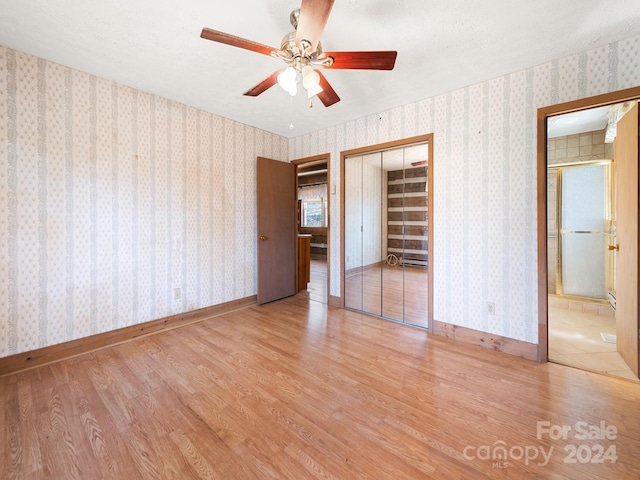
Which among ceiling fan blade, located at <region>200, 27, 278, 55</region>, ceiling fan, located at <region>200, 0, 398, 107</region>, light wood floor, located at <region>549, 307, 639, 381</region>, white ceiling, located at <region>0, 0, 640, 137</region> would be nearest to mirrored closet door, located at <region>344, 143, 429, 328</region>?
white ceiling, located at <region>0, 0, 640, 137</region>

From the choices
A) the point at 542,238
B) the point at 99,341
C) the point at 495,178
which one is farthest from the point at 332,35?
the point at 99,341

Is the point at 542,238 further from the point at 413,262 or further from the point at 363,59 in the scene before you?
the point at 363,59

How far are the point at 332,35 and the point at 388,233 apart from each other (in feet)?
7.67

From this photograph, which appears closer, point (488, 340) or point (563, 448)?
point (563, 448)

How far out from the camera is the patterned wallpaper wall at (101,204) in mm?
2250

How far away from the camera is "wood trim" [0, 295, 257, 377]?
224 cm

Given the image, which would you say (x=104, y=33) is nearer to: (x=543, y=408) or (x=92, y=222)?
(x=92, y=222)

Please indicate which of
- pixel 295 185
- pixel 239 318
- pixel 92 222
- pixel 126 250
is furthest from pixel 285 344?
pixel 295 185

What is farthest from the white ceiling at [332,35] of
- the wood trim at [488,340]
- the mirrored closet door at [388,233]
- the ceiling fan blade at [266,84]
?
the wood trim at [488,340]

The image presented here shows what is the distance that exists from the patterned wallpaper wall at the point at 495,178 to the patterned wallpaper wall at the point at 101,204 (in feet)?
8.82

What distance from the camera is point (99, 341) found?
105 inches

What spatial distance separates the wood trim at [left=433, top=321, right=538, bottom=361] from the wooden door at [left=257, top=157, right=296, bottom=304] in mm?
2359

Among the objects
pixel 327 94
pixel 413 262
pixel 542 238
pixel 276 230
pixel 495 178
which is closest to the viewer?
pixel 327 94

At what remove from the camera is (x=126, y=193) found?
2.83 meters
